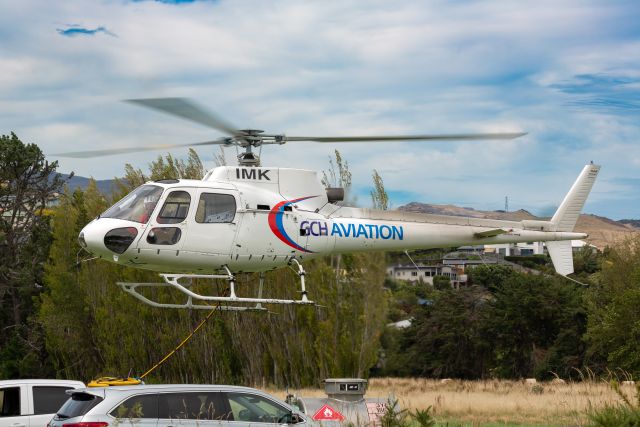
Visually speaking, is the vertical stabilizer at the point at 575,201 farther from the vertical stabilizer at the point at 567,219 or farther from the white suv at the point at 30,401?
the white suv at the point at 30,401

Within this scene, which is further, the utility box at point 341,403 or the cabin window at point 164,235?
the cabin window at point 164,235

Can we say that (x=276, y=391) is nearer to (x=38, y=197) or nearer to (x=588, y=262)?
(x=38, y=197)

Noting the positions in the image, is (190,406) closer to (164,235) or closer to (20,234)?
(164,235)

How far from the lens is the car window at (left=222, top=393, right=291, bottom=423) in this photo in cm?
1245

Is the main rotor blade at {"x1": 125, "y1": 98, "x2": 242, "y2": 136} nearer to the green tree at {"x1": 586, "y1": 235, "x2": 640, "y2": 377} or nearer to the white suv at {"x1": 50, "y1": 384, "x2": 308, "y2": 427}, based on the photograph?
the white suv at {"x1": 50, "y1": 384, "x2": 308, "y2": 427}

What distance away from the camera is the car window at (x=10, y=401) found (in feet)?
48.2

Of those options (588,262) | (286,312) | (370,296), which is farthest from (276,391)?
(588,262)

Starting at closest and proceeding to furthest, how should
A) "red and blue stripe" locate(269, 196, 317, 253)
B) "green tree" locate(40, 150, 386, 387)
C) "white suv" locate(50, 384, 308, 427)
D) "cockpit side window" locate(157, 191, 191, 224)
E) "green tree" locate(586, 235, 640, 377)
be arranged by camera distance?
"white suv" locate(50, 384, 308, 427), "cockpit side window" locate(157, 191, 191, 224), "red and blue stripe" locate(269, 196, 317, 253), "green tree" locate(40, 150, 386, 387), "green tree" locate(586, 235, 640, 377)

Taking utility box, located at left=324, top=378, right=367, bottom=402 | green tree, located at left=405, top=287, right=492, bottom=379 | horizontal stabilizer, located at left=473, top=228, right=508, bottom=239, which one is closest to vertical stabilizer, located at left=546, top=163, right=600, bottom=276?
horizontal stabilizer, located at left=473, top=228, right=508, bottom=239

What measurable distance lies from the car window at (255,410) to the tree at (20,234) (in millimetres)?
40710

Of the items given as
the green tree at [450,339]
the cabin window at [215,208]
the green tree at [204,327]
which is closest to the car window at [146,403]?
the cabin window at [215,208]

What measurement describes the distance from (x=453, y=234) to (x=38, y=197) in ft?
127

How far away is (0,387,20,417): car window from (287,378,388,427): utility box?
166 inches

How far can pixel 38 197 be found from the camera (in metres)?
54.6
